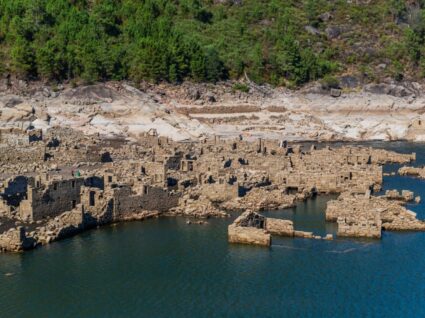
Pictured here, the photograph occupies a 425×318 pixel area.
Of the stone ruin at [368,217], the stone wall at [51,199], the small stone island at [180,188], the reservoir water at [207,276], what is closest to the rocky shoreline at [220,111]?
the small stone island at [180,188]

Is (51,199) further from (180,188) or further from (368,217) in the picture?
(368,217)

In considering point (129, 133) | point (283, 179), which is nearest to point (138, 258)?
point (283, 179)

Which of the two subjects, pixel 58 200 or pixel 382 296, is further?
pixel 58 200

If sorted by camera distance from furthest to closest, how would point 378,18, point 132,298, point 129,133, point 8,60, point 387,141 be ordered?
1. point 378,18
2. point 8,60
3. point 387,141
4. point 129,133
5. point 132,298

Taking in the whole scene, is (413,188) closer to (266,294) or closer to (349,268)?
(349,268)

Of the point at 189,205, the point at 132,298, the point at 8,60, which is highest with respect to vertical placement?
the point at 8,60

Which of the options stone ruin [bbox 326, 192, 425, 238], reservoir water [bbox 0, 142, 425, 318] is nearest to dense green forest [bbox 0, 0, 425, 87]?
stone ruin [bbox 326, 192, 425, 238]
